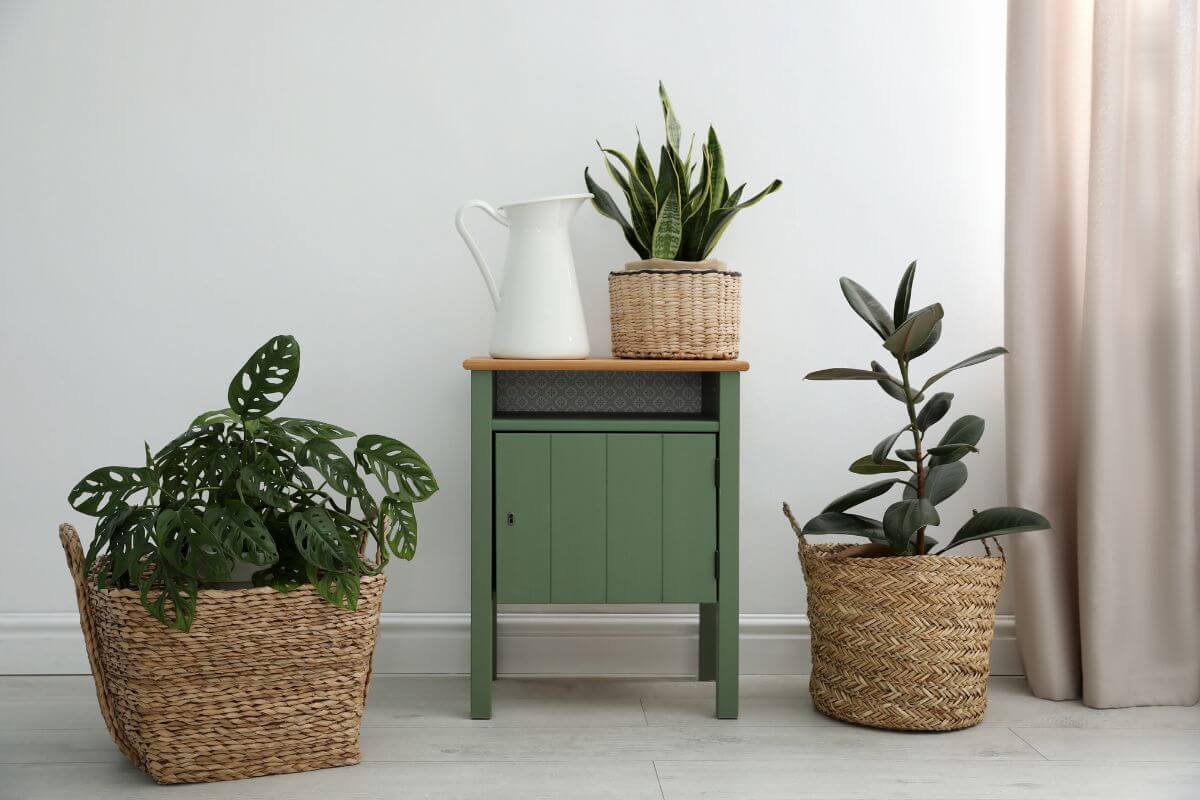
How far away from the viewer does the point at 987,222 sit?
2.09 metres

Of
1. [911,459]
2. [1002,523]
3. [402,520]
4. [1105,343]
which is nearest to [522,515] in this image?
[402,520]

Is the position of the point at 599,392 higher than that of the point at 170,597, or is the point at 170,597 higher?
the point at 599,392

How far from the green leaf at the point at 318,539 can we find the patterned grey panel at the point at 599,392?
0.51m

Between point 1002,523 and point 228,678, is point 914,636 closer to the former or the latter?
point 1002,523

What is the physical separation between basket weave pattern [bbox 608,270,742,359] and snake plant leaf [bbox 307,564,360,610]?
61cm

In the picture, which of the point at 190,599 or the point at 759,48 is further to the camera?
the point at 759,48

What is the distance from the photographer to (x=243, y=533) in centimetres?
141

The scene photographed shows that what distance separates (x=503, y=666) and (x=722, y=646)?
51 cm

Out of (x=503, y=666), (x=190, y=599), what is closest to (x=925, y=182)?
(x=503, y=666)

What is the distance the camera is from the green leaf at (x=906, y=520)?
1647mm

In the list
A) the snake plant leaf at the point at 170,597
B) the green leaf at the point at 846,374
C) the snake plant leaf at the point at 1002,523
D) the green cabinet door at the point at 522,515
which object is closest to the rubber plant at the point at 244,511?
the snake plant leaf at the point at 170,597

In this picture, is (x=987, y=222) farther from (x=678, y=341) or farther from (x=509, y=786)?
(x=509, y=786)

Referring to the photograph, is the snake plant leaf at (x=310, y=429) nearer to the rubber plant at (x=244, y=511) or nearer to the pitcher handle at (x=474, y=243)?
the rubber plant at (x=244, y=511)

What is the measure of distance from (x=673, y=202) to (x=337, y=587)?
0.84 metres
